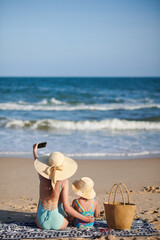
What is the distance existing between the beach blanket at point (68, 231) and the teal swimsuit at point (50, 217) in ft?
0.23

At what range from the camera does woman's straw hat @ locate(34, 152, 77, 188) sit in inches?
141

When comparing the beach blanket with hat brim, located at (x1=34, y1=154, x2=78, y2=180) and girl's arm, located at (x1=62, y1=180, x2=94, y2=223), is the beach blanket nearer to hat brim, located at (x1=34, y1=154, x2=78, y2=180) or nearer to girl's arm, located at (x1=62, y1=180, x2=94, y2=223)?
girl's arm, located at (x1=62, y1=180, x2=94, y2=223)

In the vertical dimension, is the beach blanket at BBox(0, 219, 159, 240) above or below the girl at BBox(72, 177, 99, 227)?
below

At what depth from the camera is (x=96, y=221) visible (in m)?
4.28

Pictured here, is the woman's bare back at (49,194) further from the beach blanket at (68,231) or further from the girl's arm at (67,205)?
the beach blanket at (68,231)

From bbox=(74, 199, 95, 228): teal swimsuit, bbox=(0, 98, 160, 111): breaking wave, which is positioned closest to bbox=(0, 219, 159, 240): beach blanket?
bbox=(74, 199, 95, 228): teal swimsuit

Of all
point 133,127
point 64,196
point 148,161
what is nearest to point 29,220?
point 64,196

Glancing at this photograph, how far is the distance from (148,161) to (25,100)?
17.3 m

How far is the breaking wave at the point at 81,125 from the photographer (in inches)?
542

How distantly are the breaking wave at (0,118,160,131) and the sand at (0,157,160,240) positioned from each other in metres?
5.59

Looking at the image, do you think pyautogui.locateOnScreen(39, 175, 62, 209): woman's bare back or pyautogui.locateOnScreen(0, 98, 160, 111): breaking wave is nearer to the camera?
pyautogui.locateOnScreen(39, 175, 62, 209): woman's bare back

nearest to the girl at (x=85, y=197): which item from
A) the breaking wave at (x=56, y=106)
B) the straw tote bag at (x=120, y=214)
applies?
the straw tote bag at (x=120, y=214)

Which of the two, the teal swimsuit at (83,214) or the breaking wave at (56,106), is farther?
the breaking wave at (56,106)

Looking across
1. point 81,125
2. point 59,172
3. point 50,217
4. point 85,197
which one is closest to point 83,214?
point 85,197
